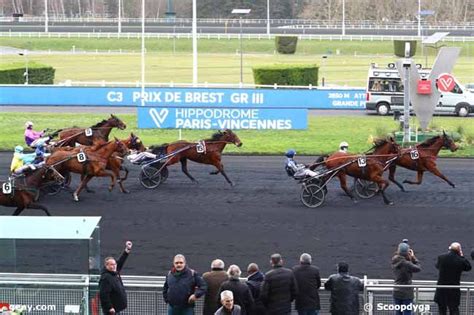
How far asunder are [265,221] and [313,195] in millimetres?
1238

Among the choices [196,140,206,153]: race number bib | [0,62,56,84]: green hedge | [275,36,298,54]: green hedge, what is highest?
[275,36,298,54]: green hedge

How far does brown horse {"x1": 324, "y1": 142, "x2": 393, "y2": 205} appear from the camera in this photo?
14852mm

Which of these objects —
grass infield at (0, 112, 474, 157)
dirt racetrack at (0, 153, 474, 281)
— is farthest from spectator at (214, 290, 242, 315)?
grass infield at (0, 112, 474, 157)

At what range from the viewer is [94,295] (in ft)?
25.8

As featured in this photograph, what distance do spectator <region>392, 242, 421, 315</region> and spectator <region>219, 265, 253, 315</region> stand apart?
1.58 meters

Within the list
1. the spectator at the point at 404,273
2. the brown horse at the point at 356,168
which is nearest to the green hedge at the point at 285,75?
the brown horse at the point at 356,168

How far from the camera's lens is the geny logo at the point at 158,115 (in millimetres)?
20406

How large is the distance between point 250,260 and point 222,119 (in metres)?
9.11

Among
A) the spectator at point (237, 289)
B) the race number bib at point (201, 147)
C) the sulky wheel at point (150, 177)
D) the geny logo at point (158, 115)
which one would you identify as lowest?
the sulky wheel at point (150, 177)

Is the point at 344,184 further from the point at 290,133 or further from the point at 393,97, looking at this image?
the point at 393,97

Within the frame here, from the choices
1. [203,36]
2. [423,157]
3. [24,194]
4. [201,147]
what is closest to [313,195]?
[423,157]

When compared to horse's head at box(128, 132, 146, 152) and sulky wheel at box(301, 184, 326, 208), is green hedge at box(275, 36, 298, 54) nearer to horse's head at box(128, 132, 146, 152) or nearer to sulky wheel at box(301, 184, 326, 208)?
horse's head at box(128, 132, 146, 152)

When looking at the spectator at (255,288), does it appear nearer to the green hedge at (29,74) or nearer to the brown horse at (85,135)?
the brown horse at (85,135)

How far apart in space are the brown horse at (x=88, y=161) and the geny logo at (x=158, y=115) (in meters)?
4.60
